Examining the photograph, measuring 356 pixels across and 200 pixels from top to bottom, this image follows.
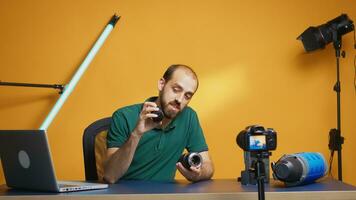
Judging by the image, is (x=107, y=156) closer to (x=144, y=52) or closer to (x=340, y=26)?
(x=144, y=52)

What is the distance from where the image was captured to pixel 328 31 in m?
3.02

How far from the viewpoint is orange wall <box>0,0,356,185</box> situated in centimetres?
312

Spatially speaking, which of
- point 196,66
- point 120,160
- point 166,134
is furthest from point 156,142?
point 196,66

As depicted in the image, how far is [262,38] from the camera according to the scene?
3.20 m

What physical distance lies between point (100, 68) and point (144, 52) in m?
0.30

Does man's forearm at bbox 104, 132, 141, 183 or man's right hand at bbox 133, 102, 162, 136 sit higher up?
man's right hand at bbox 133, 102, 162, 136

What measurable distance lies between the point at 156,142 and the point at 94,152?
28cm

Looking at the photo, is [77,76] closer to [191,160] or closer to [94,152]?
[94,152]

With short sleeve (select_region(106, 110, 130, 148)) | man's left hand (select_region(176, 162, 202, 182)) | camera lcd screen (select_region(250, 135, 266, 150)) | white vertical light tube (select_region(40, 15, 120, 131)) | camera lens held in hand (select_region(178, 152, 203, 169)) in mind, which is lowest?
man's left hand (select_region(176, 162, 202, 182))

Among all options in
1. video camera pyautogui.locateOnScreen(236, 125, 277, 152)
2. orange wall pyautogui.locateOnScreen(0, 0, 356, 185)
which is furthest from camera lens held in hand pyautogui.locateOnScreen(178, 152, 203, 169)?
orange wall pyautogui.locateOnScreen(0, 0, 356, 185)

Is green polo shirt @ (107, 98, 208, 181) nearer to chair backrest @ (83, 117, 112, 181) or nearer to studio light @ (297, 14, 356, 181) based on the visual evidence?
chair backrest @ (83, 117, 112, 181)

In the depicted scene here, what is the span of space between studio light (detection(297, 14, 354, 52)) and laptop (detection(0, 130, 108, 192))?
74.8 inches

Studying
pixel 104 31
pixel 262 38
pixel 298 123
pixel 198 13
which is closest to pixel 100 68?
pixel 104 31

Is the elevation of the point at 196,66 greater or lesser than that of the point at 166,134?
greater
